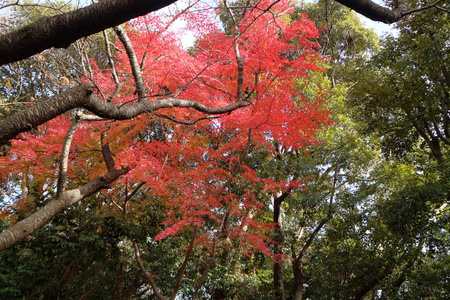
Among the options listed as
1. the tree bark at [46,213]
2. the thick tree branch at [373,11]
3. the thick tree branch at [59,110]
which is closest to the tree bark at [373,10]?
the thick tree branch at [373,11]

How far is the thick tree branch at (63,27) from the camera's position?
5.65 ft

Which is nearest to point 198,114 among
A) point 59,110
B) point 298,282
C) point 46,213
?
point 46,213

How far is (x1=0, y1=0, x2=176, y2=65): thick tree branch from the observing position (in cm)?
172

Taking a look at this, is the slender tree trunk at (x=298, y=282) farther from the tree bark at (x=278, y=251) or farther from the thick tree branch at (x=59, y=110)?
the thick tree branch at (x=59, y=110)

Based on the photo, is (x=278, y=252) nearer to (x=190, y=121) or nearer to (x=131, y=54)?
(x=190, y=121)

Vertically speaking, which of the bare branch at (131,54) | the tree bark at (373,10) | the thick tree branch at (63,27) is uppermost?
the bare branch at (131,54)

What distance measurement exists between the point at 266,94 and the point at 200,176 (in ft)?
6.82

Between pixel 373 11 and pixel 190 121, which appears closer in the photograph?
pixel 373 11

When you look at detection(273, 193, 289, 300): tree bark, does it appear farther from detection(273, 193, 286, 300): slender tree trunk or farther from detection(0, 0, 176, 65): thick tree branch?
detection(0, 0, 176, 65): thick tree branch

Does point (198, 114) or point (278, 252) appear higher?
point (198, 114)

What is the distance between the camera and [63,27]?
1.76 metres

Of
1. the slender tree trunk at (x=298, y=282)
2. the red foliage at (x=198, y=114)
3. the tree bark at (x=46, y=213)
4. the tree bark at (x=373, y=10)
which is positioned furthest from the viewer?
the slender tree trunk at (x=298, y=282)

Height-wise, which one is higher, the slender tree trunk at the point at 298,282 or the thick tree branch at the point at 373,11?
the thick tree branch at the point at 373,11

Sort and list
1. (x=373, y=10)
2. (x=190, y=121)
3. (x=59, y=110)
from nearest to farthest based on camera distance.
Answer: (x=373, y=10)
(x=59, y=110)
(x=190, y=121)
